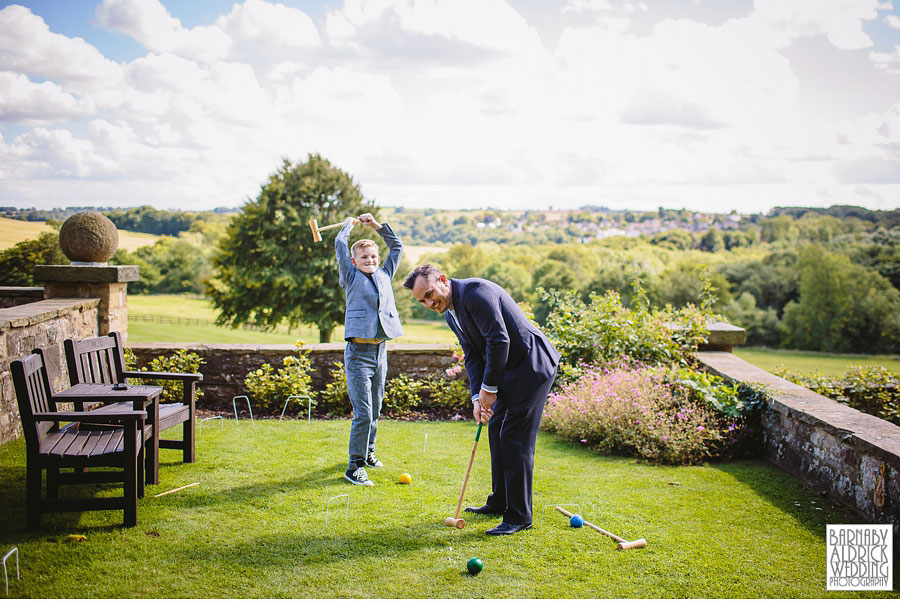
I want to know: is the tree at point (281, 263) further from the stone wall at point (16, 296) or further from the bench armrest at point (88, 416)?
the bench armrest at point (88, 416)

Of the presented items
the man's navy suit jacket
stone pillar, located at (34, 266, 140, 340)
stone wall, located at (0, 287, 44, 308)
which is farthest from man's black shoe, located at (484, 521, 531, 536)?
stone wall, located at (0, 287, 44, 308)

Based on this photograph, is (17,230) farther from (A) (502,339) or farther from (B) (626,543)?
(B) (626,543)

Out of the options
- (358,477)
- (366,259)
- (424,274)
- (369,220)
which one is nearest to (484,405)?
(424,274)

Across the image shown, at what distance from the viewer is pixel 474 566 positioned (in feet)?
9.95

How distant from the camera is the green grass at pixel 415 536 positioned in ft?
9.59

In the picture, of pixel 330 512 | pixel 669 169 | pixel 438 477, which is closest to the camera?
pixel 330 512

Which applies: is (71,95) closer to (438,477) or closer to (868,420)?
(438,477)

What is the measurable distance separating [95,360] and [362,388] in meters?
1.87

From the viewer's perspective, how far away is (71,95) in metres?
11.7

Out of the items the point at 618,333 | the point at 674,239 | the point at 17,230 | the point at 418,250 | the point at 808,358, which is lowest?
the point at 808,358

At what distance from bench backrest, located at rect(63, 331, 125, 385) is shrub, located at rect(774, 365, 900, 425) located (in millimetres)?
6312

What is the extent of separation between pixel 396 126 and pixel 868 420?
17843 mm

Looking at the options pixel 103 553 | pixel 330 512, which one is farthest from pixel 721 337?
pixel 103 553

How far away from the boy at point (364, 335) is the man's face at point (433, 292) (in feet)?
3.34
